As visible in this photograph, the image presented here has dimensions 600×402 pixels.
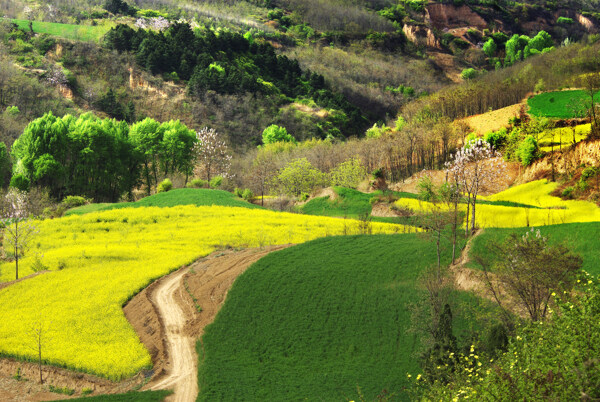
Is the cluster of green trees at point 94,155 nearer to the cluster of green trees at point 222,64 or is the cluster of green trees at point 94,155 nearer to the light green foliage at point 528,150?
the cluster of green trees at point 222,64

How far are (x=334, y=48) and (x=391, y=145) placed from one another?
112488 millimetres

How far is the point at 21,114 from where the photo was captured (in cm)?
10388

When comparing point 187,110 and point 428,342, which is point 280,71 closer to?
point 187,110

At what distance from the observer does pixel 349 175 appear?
249ft

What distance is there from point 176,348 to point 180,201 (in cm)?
3580

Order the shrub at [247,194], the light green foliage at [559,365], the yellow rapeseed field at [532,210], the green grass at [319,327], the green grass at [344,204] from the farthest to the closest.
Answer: the shrub at [247,194], the green grass at [344,204], the yellow rapeseed field at [532,210], the green grass at [319,327], the light green foliage at [559,365]

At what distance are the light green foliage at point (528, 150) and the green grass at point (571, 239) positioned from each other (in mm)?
33619

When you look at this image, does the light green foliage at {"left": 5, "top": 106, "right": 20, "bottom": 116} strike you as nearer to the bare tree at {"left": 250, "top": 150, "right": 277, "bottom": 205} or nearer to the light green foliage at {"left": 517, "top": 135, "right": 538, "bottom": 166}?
the bare tree at {"left": 250, "top": 150, "right": 277, "bottom": 205}

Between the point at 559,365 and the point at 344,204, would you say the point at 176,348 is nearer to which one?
the point at 559,365

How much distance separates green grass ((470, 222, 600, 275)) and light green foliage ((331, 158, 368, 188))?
4049cm

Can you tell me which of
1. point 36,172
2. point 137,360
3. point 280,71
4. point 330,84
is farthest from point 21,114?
point 137,360

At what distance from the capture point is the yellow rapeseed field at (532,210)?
1849 inches

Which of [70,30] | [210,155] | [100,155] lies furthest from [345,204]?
[70,30]

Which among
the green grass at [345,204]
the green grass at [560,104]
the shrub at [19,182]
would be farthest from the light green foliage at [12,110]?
the green grass at [560,104]
